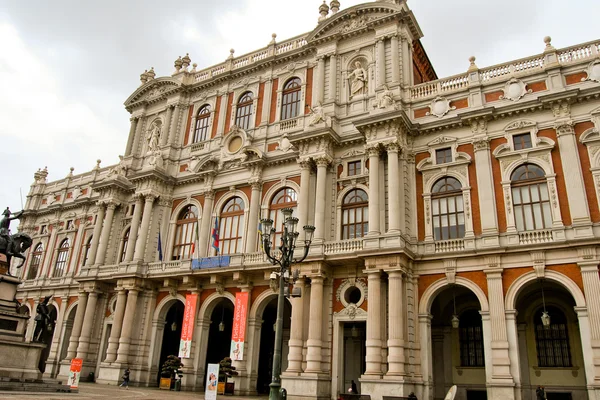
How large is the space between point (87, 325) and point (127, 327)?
4.65 m

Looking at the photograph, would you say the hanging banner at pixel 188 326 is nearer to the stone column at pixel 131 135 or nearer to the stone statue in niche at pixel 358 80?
the stone column at pixel 131 135

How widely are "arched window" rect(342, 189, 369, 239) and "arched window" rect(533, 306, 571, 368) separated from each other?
9.62m

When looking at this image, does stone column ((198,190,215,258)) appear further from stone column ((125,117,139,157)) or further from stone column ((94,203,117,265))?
stone column ((125,117,139,157))

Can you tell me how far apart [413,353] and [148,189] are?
21.0 metres

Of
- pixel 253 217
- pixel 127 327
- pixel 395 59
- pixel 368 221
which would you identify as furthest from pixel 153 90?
pixel 368 221

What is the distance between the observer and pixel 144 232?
33188 mm

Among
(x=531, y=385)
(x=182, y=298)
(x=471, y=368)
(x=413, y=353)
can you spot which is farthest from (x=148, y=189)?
(x=531, y=385)

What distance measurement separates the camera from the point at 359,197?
27.1 m

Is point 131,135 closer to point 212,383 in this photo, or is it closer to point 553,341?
point 212,383

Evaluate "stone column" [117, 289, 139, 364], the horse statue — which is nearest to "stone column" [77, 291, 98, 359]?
"stone column" [117, 289, 139, 364]

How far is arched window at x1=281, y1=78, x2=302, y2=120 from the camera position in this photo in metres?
32.3

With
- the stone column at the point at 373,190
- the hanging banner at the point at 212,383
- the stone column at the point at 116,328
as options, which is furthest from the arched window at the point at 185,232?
the hanging banner at the point at 212,383

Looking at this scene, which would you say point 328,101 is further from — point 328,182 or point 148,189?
point 148,189

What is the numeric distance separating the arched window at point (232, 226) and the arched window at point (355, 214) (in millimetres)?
7214
